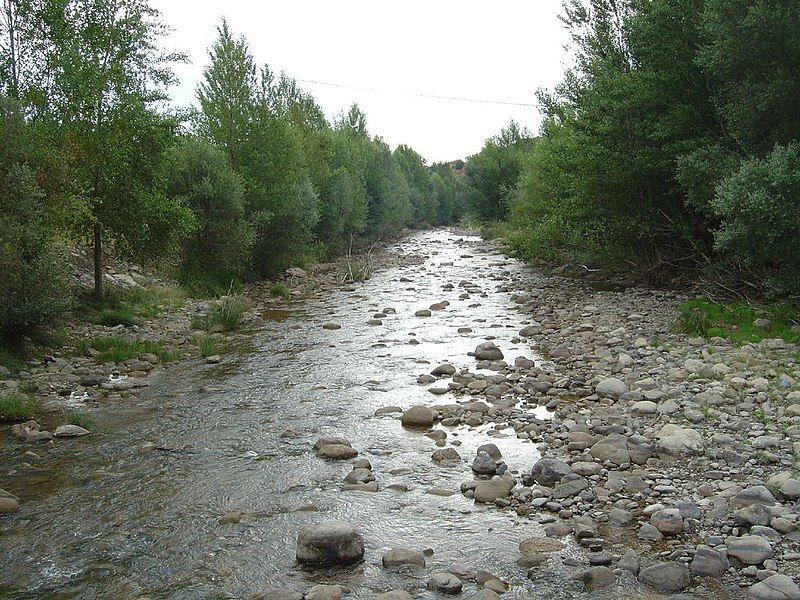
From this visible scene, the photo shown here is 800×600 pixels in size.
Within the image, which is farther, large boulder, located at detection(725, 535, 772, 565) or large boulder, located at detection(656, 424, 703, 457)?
large boulder, located at detection(656, 424, 703, 457)

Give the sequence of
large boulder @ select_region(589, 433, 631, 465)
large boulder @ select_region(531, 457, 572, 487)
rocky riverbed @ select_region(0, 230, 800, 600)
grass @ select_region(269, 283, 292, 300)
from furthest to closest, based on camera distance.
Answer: grass @ select_region(269, 283, 292, 300) → large boulder @ select_region(589, 433, 631, 465) → large boulder @ select_region(531, 457, 572, 487) → rocky riverbed @ select_region(0, 230, 800, 600)

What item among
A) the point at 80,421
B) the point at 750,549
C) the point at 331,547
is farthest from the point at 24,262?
the point at 750,549

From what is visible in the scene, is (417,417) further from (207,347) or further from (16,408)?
(207,347)

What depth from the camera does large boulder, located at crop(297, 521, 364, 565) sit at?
6.14 m

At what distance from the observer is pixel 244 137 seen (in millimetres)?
29250

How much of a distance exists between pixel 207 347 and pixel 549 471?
1057 cm

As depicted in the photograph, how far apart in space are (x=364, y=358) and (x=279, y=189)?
55.7 feet

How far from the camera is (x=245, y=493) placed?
7.90 meters

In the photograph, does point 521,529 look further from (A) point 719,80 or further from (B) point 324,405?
(A) point 719,80

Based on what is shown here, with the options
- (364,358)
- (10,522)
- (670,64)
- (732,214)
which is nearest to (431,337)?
(364,358)

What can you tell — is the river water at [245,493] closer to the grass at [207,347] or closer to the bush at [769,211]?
the grass at [207,347]

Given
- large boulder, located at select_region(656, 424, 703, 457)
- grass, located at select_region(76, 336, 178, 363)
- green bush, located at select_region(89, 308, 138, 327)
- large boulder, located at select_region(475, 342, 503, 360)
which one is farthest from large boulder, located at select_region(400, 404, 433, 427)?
green bush, located at select_region(89, 308, 138, 327)

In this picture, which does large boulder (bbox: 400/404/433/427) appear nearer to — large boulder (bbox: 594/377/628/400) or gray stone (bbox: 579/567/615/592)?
large boulder (bbox: 594/377/628/400)

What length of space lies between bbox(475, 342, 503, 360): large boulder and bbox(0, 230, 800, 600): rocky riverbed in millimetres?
79
